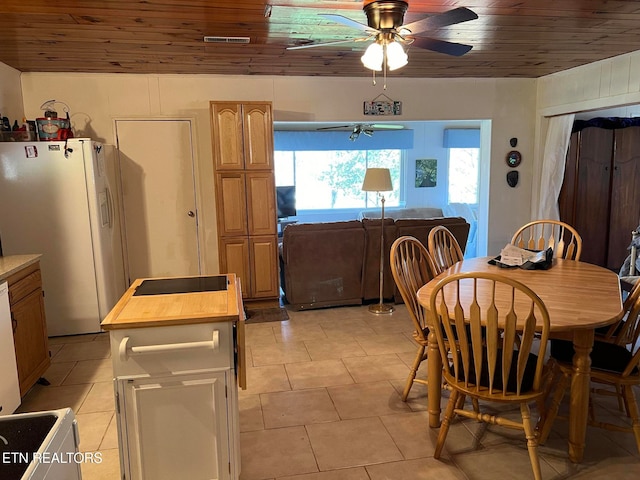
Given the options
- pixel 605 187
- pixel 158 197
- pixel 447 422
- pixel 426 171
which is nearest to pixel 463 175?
pixel 426 171

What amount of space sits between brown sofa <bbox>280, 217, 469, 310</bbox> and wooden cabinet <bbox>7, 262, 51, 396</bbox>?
2.10 m

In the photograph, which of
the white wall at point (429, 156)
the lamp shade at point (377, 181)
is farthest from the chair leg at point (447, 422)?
the white wall at point (429, 156)

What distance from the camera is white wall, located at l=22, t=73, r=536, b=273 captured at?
181 inches

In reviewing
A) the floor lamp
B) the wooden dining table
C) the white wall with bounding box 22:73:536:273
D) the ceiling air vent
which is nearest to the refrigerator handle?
the white wall with bounding box 22:73:536:273

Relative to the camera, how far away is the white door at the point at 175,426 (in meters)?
1.85

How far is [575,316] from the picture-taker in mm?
2146

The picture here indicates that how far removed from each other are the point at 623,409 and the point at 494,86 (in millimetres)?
3764

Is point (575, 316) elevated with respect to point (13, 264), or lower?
lower

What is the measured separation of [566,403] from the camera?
2855mm

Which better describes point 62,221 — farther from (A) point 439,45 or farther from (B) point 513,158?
(B) point 513,158

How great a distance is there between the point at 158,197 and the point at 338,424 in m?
3.22

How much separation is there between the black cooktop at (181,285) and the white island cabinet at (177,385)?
175 mm

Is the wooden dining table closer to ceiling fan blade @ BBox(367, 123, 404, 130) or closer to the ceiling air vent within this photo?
the ceiling air vent

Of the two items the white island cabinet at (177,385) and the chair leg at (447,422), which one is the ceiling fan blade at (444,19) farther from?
the chair leg at (447,422)
